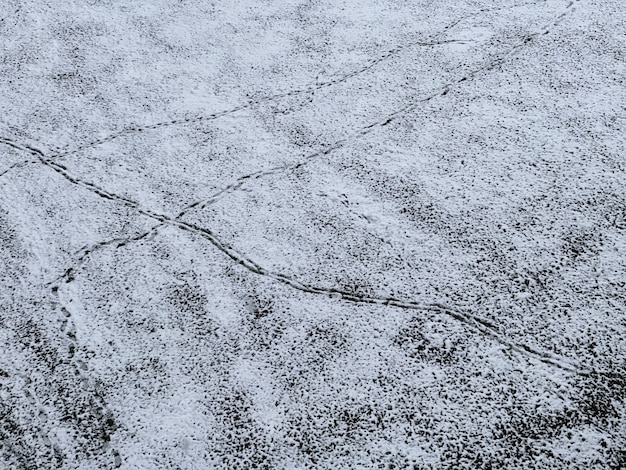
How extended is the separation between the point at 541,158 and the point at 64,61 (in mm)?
1922

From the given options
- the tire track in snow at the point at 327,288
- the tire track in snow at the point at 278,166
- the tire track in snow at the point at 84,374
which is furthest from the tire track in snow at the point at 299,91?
the tire track in snow at the point at 84,374

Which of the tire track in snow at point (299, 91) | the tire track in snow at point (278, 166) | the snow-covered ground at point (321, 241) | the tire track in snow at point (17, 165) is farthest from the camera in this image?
the tire track in snow at point (299, 91)

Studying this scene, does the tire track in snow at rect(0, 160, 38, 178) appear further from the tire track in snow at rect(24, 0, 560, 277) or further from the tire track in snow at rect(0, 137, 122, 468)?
the tire track in snow at rect(0, 137, 122, 468)

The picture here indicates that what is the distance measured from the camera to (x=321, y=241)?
1.70m

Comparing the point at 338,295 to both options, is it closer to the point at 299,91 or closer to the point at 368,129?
the point at 368,129

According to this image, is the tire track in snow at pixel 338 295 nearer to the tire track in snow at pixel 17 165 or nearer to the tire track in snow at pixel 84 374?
the tire track in snow at pixel 84 374

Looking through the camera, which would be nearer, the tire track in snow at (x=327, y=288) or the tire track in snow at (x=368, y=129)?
the tire track in snow at (x=327, y=288)

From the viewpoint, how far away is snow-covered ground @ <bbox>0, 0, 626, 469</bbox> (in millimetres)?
1302

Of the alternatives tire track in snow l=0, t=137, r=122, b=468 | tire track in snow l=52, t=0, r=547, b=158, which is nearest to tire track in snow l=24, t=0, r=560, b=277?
tire track in snow l=52, t=0, r=547, b=158

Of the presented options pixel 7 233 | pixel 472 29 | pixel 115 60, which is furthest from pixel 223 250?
pixel 472 29

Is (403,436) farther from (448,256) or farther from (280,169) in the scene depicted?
(280,169)

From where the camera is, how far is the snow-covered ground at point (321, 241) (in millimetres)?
1302

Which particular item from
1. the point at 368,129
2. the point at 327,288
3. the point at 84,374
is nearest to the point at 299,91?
the point at 368,129

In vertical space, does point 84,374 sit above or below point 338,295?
below
